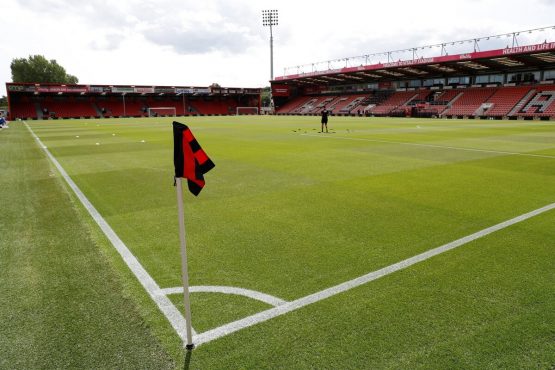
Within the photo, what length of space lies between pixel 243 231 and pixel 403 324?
315cm

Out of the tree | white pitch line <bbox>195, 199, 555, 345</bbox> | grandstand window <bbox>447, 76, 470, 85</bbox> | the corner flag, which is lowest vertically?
white pitch line <bbox>195, 199, 555, 345</bbox>

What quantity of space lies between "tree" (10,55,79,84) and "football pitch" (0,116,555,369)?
12202cm

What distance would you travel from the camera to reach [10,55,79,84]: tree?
357ft

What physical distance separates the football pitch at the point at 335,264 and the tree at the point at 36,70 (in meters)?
122

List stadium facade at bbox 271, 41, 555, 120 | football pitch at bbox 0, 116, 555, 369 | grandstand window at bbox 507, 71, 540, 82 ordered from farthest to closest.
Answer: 1. grandstand window at bbox 507, 71, 540, 82
2. stadium facade at bbox 271, 41, 555, 120
3. football pitch at bbox 0, 116, 555, 369

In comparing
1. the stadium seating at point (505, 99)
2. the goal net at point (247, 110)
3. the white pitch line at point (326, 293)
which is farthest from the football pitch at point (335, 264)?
the goal net at point (247, 110)

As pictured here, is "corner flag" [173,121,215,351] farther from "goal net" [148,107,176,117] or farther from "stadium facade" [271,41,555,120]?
"goal net" [148,107,176,117]

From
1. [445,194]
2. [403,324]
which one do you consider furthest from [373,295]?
[445,194]

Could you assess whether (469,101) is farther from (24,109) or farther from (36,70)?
(36,70)

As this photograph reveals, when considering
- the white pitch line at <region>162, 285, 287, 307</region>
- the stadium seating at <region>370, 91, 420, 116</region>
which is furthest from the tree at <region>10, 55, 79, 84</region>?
the white pitch line at <region>162, 285, 287, 307</region>

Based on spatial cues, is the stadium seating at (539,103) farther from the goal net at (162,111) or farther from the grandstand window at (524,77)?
the goal net at (162,111)

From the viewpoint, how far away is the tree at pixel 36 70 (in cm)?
10894

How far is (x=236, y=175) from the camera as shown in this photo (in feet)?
35.9

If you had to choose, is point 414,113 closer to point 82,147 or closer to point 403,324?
point 82,147
